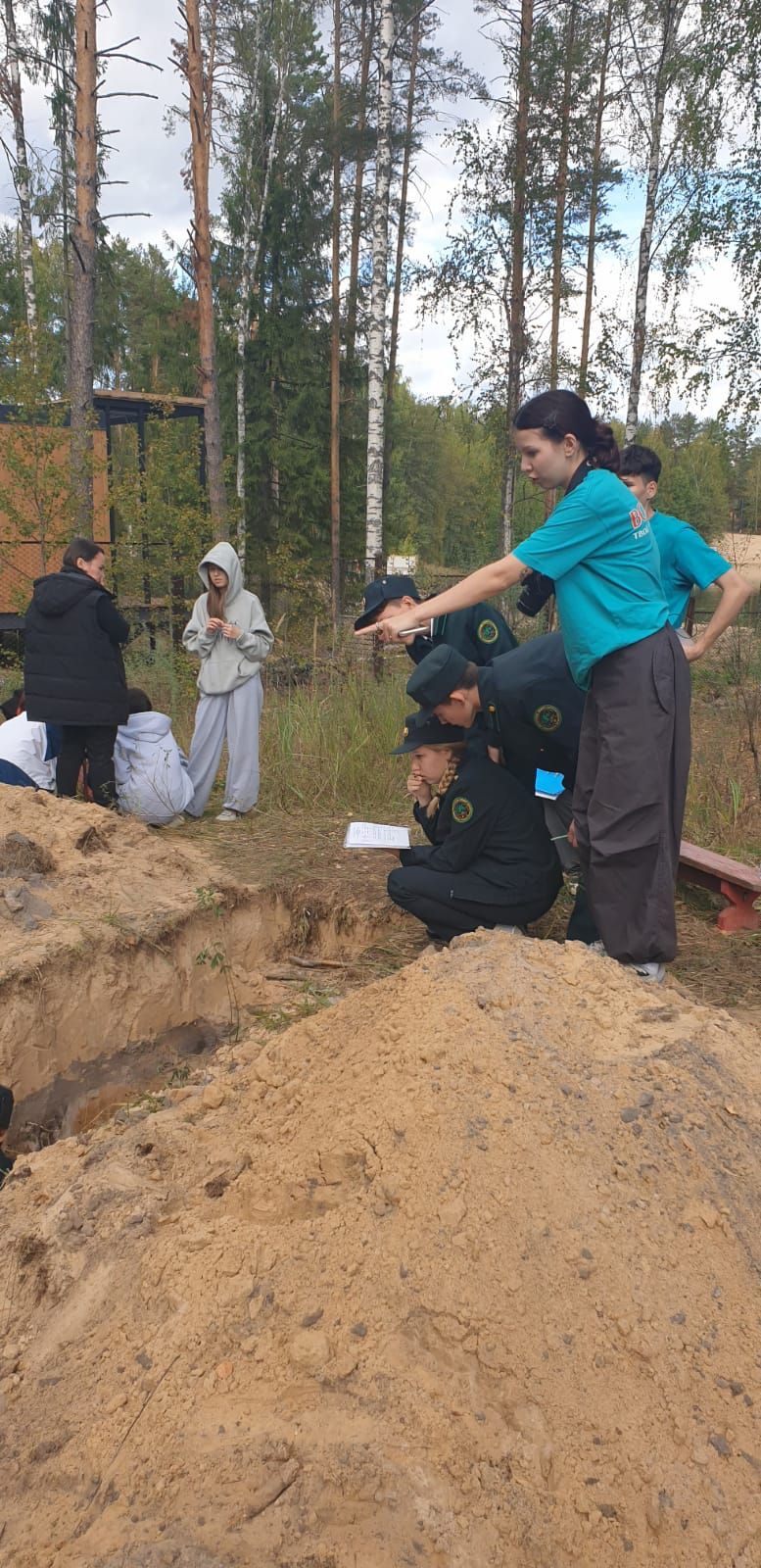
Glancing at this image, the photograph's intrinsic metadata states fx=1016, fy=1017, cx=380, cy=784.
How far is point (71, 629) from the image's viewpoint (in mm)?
5434

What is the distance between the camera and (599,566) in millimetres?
2953

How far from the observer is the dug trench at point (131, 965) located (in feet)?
13.1

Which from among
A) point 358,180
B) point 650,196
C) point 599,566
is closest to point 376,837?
point 599,566

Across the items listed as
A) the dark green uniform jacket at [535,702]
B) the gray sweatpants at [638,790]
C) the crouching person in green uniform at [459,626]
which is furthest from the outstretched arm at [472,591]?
the crouching person in green uniform at [459,626]

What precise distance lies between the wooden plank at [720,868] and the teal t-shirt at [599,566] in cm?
160

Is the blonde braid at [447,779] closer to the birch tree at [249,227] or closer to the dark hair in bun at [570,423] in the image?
the dark hair in bun at [570,423]

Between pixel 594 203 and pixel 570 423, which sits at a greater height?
pixel 594 203

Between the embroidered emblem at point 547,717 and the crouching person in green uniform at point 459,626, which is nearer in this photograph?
the embroidered emblem at point 547,717

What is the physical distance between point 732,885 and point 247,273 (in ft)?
60.0

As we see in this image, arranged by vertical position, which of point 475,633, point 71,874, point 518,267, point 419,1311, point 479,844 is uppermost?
point 518,267

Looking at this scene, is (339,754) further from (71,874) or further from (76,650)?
(71,874)

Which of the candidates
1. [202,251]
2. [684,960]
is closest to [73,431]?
[202,251]

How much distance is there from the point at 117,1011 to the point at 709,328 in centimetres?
1077

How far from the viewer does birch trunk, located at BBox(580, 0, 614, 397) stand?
1552cm
